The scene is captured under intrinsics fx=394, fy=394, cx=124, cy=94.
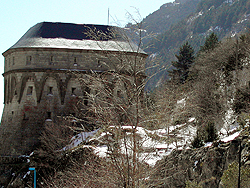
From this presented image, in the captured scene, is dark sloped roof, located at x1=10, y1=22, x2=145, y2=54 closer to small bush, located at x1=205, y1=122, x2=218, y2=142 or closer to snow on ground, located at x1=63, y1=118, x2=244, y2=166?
snow on ground, located at x1=63, y1=118, x2=244, y2=166

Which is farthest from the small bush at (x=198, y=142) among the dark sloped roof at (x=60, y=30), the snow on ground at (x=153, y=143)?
the dark sloped roof at (x=60, y=30)

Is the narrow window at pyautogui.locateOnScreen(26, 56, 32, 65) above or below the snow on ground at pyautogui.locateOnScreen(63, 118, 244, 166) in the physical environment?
above

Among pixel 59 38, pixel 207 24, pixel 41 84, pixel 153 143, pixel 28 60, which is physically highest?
pixel 207 24

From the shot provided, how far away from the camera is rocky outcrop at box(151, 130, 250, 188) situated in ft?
48.2

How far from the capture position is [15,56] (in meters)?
37.8

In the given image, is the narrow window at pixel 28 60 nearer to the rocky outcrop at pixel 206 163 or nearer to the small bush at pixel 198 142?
the small bush at pixel 198 142

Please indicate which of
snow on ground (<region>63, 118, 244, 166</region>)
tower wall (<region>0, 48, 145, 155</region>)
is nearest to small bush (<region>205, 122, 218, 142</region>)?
snow on ground (<region>63, 118, 244, 166</region>)

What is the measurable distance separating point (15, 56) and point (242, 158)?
93.7ft

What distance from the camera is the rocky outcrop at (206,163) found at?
14.7 metres

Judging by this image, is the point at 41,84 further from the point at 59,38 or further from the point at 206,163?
the point at 206,163

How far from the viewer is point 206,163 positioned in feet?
52.0

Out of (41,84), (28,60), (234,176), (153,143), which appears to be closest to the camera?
(153,143)

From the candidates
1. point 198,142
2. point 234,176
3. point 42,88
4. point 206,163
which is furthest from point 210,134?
point 42,88

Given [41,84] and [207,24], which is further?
[207,24]
